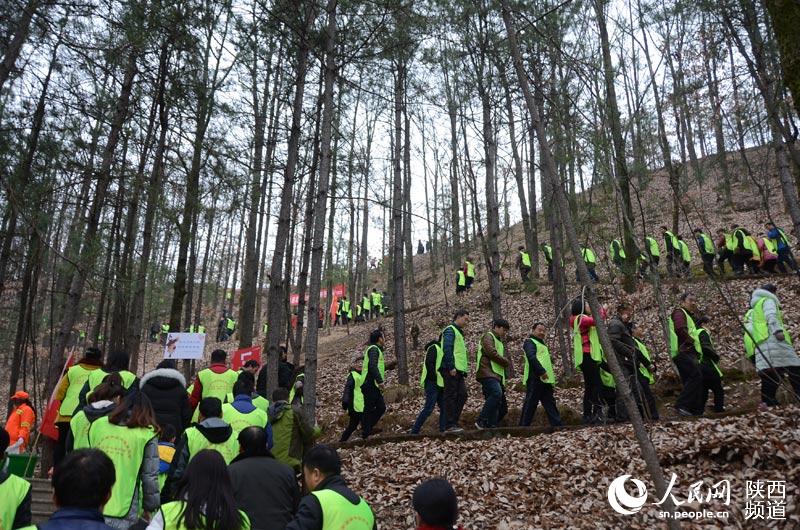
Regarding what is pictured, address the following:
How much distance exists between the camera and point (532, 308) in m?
17.6

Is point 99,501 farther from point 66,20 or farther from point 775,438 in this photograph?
point 66,20

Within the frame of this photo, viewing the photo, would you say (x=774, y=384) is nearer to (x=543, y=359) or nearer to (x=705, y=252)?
(x=543, y=359)

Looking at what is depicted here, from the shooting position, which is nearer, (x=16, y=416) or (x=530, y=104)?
(x=530, y=104)

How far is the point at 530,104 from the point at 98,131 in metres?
9.37

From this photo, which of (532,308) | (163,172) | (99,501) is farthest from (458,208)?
(99,501)

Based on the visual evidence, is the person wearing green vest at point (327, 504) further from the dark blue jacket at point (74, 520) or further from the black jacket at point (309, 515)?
the dark blue jacket at point (74, 520)

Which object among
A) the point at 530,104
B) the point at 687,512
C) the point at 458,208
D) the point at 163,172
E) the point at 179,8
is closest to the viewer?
the point at 530,104

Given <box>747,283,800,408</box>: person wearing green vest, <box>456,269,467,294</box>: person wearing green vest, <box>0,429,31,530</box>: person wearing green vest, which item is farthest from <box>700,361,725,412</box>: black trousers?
<box>456,269,467,294</box>: person wearing green vest

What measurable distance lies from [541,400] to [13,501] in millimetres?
6723

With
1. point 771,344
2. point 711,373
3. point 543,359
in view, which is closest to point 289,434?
point 543,359

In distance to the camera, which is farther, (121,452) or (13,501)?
(121,452)

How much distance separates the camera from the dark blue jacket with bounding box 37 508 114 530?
2161mm

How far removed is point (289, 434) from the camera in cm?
538

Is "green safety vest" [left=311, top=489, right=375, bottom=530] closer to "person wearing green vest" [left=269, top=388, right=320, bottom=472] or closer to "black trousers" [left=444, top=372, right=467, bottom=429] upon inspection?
"person wearing green vest" [left=269, top=388, right=320, bottom=472]
